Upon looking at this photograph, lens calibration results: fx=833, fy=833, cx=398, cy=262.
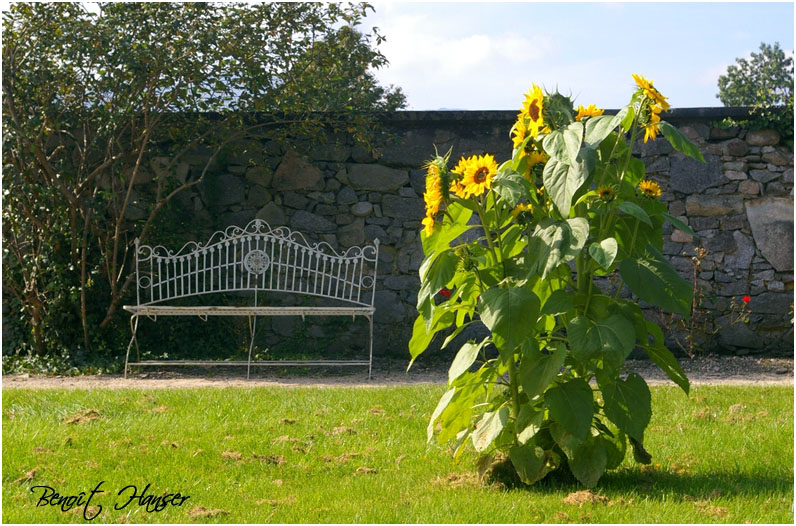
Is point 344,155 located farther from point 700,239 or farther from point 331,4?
point 700,239

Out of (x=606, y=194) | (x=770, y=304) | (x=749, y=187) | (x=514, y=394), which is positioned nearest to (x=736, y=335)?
(x=770, y=304)

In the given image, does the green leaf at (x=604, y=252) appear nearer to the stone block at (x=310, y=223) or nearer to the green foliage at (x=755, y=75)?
the stone block at (x=310, y=223)

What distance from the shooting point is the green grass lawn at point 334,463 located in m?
2.94

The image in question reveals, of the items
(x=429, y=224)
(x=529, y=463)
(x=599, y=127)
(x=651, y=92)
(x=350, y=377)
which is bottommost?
(x=350, y=377)

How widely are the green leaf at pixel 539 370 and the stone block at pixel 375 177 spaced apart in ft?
14.4

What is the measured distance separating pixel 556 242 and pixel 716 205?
491 cm

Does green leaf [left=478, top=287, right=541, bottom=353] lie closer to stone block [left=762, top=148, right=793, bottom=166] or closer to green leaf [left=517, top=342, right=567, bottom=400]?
green leaf [left=517, top=342, right=567, bottom=400]

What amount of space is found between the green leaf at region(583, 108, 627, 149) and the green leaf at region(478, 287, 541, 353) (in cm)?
55

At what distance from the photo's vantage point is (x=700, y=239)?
7.15m

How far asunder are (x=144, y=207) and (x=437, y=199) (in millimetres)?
4805

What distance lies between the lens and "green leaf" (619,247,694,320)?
282 cm

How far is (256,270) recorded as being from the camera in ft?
22.8

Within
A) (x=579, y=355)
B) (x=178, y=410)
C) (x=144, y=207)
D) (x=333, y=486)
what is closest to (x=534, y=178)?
(x=579, y=355)

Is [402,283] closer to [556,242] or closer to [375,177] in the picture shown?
[375,177]
